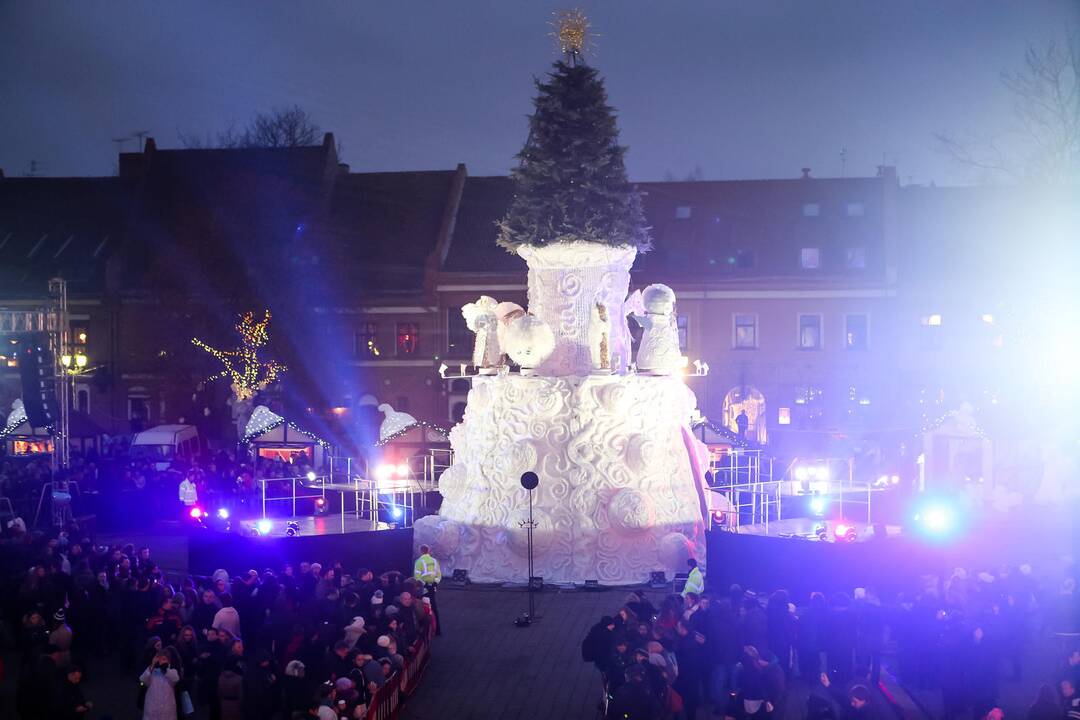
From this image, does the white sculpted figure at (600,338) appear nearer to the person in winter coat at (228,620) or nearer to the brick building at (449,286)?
the person in winter coat at (228,620)

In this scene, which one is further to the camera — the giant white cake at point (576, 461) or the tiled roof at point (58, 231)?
the tiled roof at point (58, 231)

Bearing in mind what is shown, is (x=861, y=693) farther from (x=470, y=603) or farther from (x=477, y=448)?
(x=477, y=448)

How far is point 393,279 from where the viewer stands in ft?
177

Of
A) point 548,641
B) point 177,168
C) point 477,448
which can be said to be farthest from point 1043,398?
point 177,168

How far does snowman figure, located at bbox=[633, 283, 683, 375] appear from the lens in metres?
26.0

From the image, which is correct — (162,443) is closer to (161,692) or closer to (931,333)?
(161,692)

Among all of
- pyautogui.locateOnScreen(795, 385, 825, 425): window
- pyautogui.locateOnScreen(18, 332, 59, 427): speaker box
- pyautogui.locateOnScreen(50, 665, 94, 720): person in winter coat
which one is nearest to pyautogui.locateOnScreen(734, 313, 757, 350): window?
pyautogui.locateOnScreen(795, 385, 825, 425): window

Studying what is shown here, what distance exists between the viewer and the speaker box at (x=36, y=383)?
29266 mm

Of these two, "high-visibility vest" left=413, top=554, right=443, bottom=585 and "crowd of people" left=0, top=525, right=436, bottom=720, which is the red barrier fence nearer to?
"crowd of people" left=0, top=525, right=436, bottom=720

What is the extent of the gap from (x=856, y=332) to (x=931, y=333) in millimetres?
2983

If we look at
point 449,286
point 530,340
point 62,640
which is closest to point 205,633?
point 62,640

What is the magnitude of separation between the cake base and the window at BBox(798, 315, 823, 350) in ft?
89.3

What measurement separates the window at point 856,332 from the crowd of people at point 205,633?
111 ft

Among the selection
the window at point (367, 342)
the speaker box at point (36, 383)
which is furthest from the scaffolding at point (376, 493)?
the window at point (367, 342)
